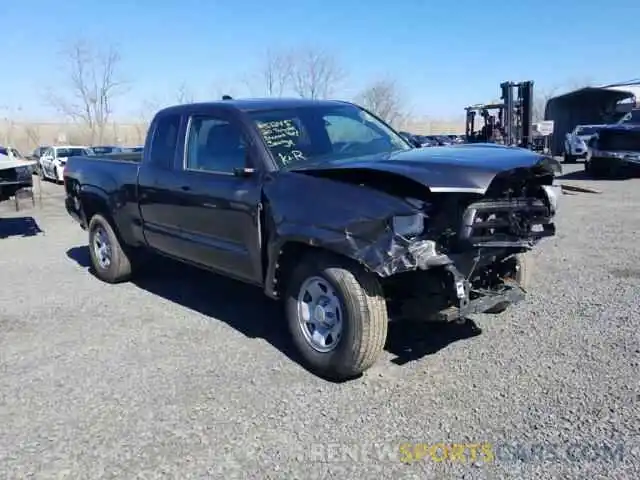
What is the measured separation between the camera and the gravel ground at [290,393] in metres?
3.13

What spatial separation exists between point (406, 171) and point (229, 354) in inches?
78.4

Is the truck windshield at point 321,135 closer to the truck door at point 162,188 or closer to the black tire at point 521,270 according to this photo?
the truck door at point 162,188

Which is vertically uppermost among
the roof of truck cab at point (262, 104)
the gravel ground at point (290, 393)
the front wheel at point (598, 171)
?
the roof of truck cab at point (262, 104)

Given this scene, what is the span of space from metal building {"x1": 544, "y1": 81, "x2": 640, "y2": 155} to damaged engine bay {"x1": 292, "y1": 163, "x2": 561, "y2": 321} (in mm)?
34443

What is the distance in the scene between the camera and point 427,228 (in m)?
3.78

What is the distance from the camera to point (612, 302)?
5.61m

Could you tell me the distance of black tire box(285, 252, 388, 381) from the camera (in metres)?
3.85

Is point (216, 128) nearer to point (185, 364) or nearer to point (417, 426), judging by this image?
point (185, 364)

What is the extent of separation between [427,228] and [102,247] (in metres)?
4.59

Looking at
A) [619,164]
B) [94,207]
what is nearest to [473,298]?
[94,207]

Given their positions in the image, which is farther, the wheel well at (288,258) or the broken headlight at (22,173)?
the broken headlight at (22,173)

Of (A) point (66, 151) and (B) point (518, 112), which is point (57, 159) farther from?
(B) point (518, 112)

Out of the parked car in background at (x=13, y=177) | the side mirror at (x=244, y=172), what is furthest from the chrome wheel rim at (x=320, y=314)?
the parked car in background at (x=13, y=177)

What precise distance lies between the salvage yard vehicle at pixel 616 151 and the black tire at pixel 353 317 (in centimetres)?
1718
